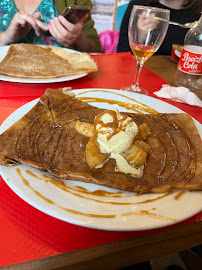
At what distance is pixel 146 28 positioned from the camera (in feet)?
3.59

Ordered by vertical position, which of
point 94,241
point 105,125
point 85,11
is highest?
point 85,11

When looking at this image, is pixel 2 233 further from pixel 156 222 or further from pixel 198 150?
pixel 198 150

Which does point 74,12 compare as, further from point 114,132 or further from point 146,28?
point 114,132

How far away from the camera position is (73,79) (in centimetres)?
118

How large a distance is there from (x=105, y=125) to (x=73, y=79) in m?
0.60

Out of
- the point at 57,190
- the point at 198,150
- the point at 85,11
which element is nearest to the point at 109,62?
the point at 85,11

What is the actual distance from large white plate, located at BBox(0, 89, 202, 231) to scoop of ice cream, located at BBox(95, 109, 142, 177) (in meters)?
0.09

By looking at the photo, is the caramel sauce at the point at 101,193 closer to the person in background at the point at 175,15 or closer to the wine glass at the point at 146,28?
the wine glass at the point at 146,28

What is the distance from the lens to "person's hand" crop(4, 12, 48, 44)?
150 centimetres

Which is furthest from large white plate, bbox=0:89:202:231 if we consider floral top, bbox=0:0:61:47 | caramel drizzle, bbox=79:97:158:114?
floral top, bbox=0:0:61:47

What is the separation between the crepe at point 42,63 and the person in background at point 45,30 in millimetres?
255

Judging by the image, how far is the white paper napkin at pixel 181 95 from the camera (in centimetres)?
111

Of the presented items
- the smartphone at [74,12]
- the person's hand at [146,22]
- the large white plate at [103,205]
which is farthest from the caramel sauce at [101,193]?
the smartphone at [74,12]

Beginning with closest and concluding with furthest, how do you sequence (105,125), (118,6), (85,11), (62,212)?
1. (62,212)
2. (105,125)
3. (85,11)
4. (118,6)
